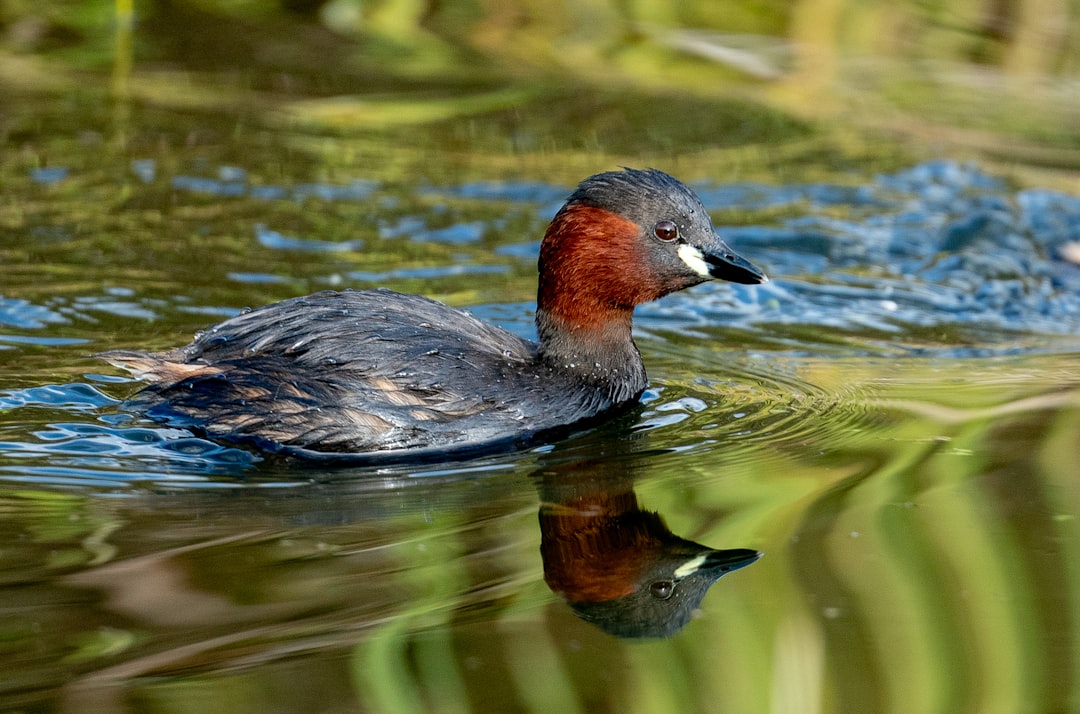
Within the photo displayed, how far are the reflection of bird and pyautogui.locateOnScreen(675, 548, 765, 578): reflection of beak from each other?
5.02 ft

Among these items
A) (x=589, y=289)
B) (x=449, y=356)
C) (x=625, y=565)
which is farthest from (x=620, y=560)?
(x=589, y=289)

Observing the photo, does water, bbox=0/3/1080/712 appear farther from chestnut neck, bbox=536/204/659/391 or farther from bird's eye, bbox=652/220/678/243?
bird's eye, bbox=652/220/678/243

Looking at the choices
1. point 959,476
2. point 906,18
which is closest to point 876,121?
point 906,18

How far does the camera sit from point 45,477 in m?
5.41

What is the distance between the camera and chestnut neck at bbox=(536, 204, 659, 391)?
646 centimetres

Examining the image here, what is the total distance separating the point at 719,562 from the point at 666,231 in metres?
2.18

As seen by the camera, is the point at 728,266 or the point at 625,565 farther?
the point at 728,266

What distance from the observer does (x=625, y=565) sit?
4.70m

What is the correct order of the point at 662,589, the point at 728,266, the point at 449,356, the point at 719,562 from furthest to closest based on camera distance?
the point at 728,266 → the point at 449,356 → the point at 719,562 → the point at 662,589

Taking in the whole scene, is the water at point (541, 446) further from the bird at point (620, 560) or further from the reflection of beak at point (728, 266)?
the reflection of beak at point (728, 266)

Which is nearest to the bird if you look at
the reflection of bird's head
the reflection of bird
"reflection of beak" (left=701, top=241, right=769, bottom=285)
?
the reflection of bird's head

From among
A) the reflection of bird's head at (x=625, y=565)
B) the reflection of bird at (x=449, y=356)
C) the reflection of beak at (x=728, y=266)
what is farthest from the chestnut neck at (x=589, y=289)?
the reflection of bird's head at (x=625, y=565)

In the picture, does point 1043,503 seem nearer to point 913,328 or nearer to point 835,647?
point 835,647

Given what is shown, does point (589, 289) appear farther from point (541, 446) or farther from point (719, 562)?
point (719, 562)
